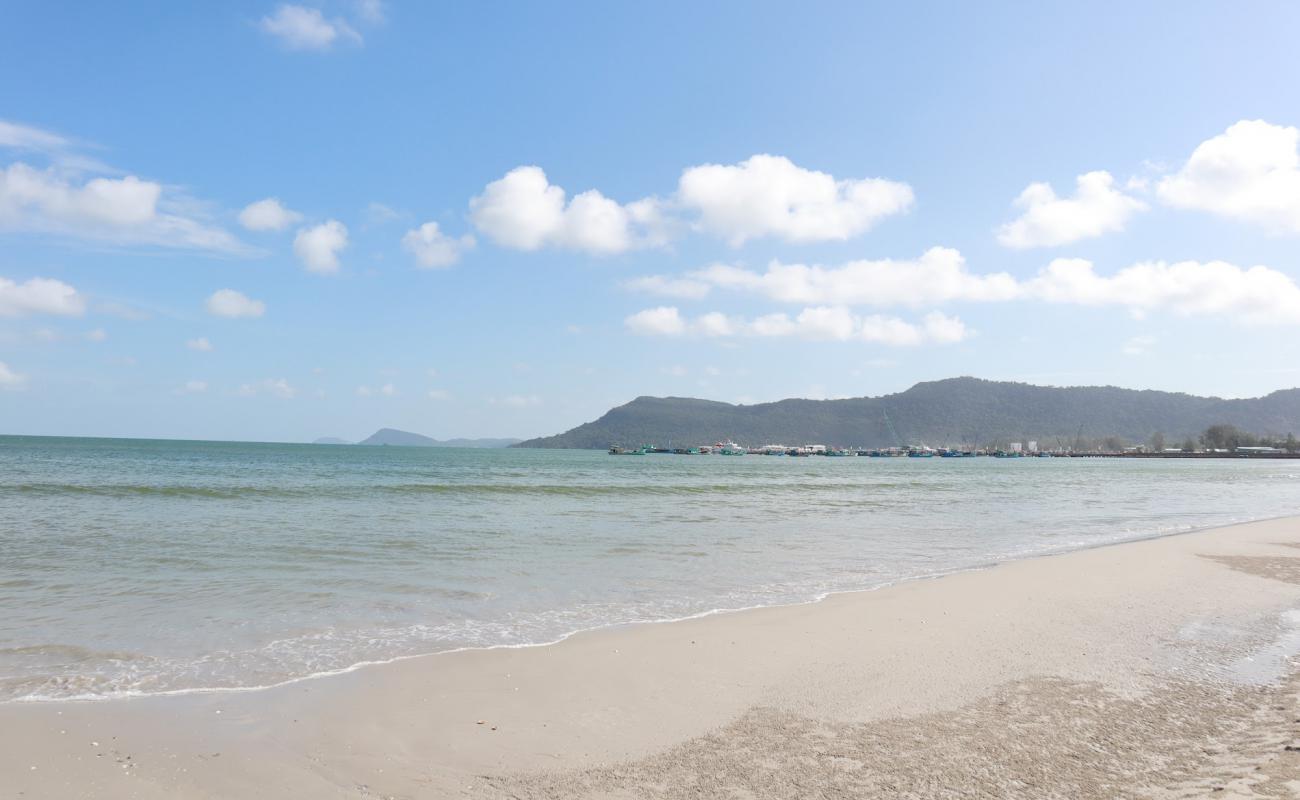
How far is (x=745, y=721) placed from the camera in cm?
517

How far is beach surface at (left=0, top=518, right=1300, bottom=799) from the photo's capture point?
4160 mm

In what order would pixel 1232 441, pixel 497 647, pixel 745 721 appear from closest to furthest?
pixel 745 721 < pixel 497 647 < pixel 1232 441

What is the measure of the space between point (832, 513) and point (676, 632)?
1783cm

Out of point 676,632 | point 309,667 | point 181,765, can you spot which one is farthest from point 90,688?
point 676,632

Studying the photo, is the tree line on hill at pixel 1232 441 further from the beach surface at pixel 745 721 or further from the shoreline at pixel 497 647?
the beach surface at pixel 745 721

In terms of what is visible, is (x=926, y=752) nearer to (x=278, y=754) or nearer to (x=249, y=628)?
(x=278, y=754)

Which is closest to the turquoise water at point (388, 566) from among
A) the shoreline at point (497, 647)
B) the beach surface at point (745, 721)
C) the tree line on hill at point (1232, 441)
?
the shoreline at point (497, 647)

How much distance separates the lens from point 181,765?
4.45m

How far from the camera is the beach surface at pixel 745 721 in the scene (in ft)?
13.6

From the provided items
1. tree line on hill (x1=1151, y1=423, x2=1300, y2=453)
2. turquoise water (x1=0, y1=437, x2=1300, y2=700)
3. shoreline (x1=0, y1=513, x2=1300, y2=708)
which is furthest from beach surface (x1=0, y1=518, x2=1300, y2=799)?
tree line on hill (x1=1151, y1=423, x2=1300, y2=453)

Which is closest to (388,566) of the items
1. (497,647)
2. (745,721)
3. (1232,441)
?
(497,647)

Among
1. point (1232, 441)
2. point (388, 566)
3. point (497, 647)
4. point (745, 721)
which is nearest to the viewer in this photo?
point (745, 721)

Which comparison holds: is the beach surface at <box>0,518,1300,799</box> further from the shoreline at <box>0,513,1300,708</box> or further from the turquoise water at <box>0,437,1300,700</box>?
the turquoise water at <box>0,437,1300,700</box>

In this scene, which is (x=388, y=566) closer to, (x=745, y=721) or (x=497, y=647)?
(x=497, y=647)
